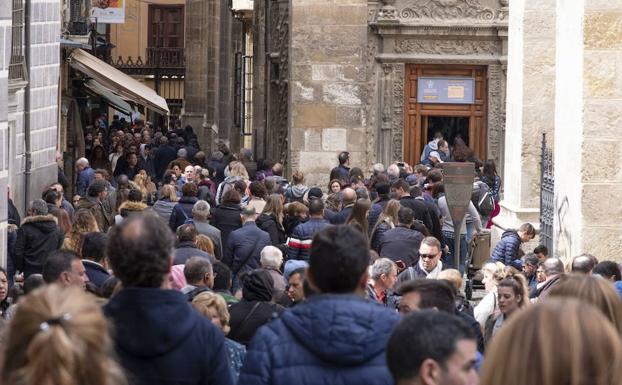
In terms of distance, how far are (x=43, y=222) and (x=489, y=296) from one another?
14.2ft

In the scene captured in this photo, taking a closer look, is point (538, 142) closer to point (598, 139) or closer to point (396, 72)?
point (598, 139)

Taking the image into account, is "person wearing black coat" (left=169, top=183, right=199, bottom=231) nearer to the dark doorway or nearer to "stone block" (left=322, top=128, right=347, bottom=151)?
"stone block" (left=322, top=128, right=347, bottom=151)

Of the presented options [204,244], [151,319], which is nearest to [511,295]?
[204,244]

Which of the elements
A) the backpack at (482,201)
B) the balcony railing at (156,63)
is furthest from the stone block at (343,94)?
the balcony railing at (156,63)

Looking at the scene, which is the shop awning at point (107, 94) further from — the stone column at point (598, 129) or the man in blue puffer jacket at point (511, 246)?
the stone column at point (598, 129)

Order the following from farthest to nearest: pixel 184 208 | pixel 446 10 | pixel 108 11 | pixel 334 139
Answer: pixel 108 11 < pixel 446 10 < pixel 334 139 < pixel 184 208

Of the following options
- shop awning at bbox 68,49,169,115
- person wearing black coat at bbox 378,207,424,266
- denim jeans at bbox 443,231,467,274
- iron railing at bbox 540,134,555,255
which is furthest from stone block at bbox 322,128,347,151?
person wearing black coat at bbox 378,207,424,266

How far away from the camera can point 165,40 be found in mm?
65312

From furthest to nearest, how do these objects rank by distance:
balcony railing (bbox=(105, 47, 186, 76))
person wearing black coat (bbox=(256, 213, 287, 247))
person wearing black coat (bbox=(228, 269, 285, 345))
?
balcony railing (bbox=(105, 47, 186, 76)), person wearing black coat (bbox=(256, 213, 287, 247)), person wearing black coat (bbox=(228, 269, 285, 345))

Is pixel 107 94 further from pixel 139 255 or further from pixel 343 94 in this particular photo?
pixel 139 255

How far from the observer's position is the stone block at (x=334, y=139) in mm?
24688

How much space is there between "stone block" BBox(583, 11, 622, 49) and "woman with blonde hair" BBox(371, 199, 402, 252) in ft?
7.45

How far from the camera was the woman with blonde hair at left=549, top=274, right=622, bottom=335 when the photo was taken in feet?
18.1

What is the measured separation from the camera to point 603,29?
1411 centimetres
